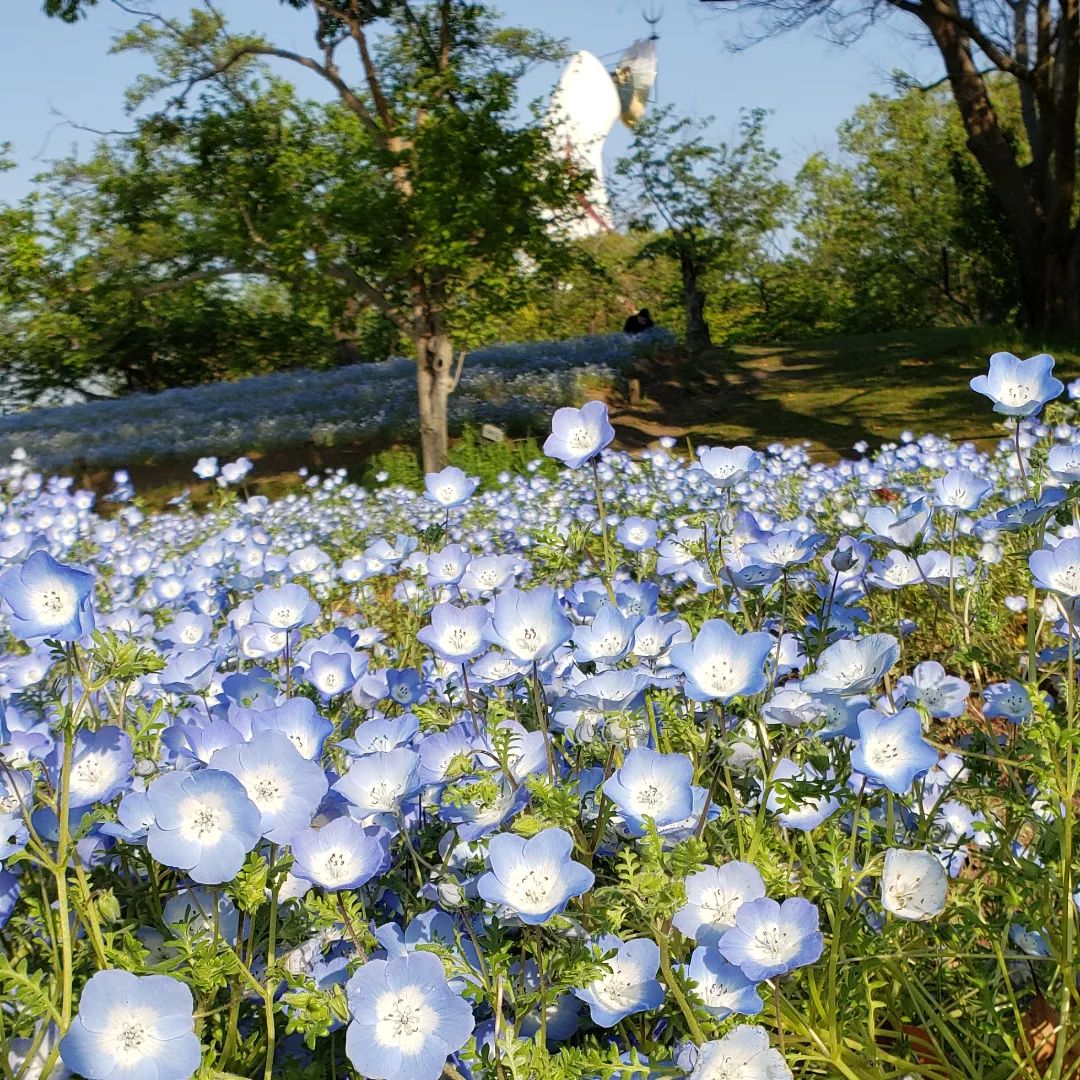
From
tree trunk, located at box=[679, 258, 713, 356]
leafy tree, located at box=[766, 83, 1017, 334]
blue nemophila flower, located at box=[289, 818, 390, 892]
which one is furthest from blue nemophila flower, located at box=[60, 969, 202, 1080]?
leafy tree, located at box=[766, 83, 1017, 334]

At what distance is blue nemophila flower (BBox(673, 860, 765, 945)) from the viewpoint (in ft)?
4.30

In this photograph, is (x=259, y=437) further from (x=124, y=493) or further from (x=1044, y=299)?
(x=1044, y=299)

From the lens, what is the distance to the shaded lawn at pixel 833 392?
11.3 metres

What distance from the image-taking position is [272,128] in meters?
11.3

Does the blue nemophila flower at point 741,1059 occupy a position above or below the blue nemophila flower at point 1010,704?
below

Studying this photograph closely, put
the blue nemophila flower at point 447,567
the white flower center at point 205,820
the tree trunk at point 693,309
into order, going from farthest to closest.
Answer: the tree trunk at point 693,309, the blue nemophila flower at point 447,567, the white flower center at point 205,820

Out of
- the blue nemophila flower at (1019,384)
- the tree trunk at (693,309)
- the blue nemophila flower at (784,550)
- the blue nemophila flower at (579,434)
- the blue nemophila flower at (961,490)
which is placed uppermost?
the tree trunk at (693,309)

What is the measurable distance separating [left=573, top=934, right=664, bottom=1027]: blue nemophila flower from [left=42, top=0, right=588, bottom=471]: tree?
9192 millimetres

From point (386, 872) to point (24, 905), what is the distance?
1.83ft

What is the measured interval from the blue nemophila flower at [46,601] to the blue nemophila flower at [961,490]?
1.61 m

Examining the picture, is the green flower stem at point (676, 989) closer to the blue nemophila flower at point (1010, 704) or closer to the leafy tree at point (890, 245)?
the blue nemophila flower at point (1010, 704)

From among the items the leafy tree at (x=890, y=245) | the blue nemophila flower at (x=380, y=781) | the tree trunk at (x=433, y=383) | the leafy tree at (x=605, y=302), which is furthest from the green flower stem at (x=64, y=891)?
the leafy tree at (x=605, y=302)

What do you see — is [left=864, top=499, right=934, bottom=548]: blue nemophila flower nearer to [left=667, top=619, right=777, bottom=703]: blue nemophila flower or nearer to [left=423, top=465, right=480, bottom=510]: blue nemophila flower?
[left=667, top=619, right=777, bottom=703]: blue nemophila flower

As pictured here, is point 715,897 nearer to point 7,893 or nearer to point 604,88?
point 7,893
